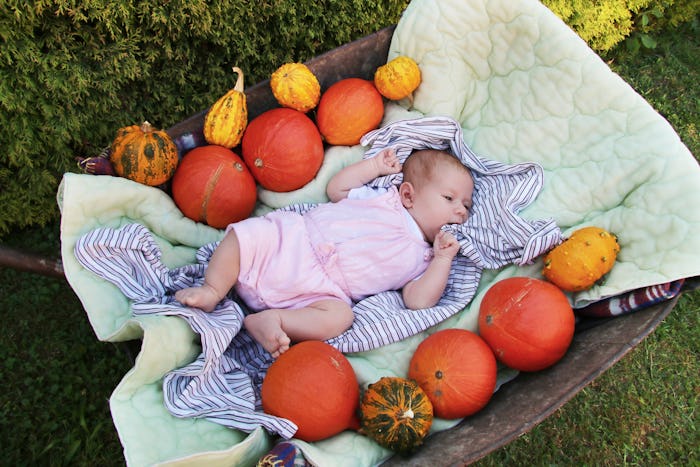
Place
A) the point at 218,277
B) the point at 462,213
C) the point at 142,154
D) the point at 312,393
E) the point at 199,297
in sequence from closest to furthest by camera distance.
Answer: the point at 312,393 → the point at 199,297 → the point at 218,277 → the point at 142,154 → the point at 462,213

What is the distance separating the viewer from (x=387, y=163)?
3006 mm

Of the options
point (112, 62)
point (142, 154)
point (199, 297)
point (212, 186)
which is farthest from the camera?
point (112, 62)

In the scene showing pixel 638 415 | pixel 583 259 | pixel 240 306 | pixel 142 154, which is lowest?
pixel 638 415

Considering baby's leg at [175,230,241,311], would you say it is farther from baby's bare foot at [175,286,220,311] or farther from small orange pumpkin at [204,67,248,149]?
small orange pumpkin at [204,67,248,149]

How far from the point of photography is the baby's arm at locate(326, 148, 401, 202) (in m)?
3.00

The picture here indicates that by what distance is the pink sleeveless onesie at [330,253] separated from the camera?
2578 mm

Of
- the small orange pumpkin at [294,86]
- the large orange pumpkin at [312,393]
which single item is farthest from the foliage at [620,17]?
the large orange pumpkin at [312,393]

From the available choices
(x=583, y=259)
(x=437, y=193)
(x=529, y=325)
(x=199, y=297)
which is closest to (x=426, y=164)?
(x=437, y=193)

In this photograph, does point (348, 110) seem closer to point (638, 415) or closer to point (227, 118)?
point (227, 118)

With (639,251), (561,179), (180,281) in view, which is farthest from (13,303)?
(639,251)

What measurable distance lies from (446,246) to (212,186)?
113 centimetres

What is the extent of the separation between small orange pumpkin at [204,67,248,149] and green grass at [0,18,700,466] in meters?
1.08

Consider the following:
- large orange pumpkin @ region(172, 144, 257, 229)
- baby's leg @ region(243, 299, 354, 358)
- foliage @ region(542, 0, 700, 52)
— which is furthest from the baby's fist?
foliage @ region(542, 0, 700, 52)

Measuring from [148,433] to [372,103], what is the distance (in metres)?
1.92
